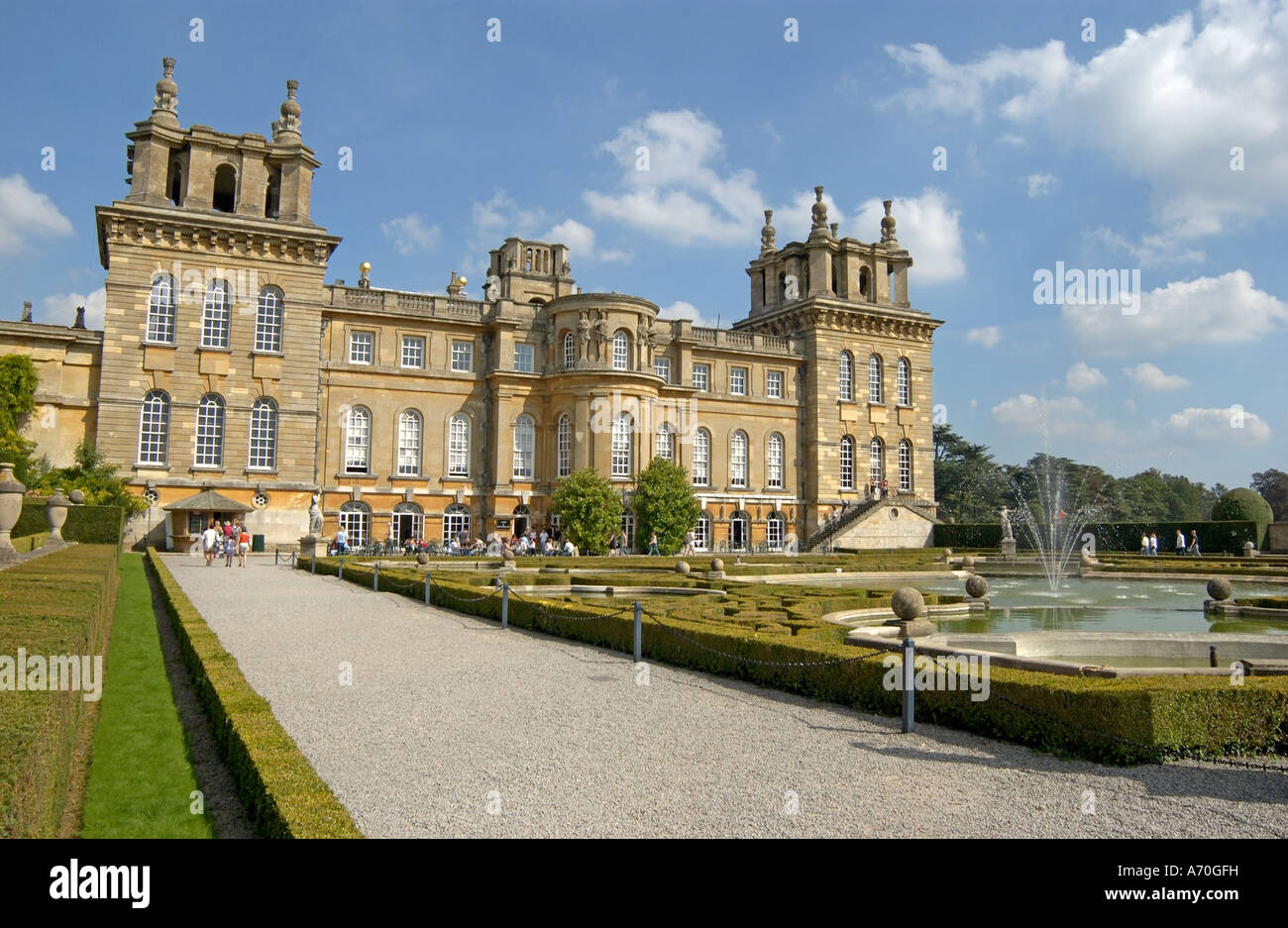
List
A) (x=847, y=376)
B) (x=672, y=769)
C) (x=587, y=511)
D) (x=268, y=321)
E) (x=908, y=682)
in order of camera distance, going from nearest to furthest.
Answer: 1. (x=672, y=769)
2. (x=908, y=682)
3. (x=268, y=321)
4. (x=587, y=511)
5. (x=847, y=376)

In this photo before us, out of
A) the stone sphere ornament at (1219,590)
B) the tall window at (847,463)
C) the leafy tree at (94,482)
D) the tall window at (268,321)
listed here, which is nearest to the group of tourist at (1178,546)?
the tall window at (847,463)

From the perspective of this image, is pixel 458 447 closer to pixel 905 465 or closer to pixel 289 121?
pixel 289 121

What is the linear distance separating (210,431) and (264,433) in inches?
72.8

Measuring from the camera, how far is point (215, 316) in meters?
33.1

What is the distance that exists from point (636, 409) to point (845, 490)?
1332 centimetres

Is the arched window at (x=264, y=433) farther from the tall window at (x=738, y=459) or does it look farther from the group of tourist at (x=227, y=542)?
the tall window at (x=738, y=459)

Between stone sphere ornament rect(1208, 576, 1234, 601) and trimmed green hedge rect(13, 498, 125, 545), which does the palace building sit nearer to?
trimmed green hedge rect(13, 498, 125, 545)

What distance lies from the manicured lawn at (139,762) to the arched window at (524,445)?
89.0 feet

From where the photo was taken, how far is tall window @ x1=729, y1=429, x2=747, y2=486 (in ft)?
143

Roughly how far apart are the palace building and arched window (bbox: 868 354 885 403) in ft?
0.54

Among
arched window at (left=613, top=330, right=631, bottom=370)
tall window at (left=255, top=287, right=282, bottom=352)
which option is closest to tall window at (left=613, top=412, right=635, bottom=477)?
arched window at (left=613, top=330, right=631, bottom=370)

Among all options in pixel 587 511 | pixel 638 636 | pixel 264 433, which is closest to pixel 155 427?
pixel 264 433
